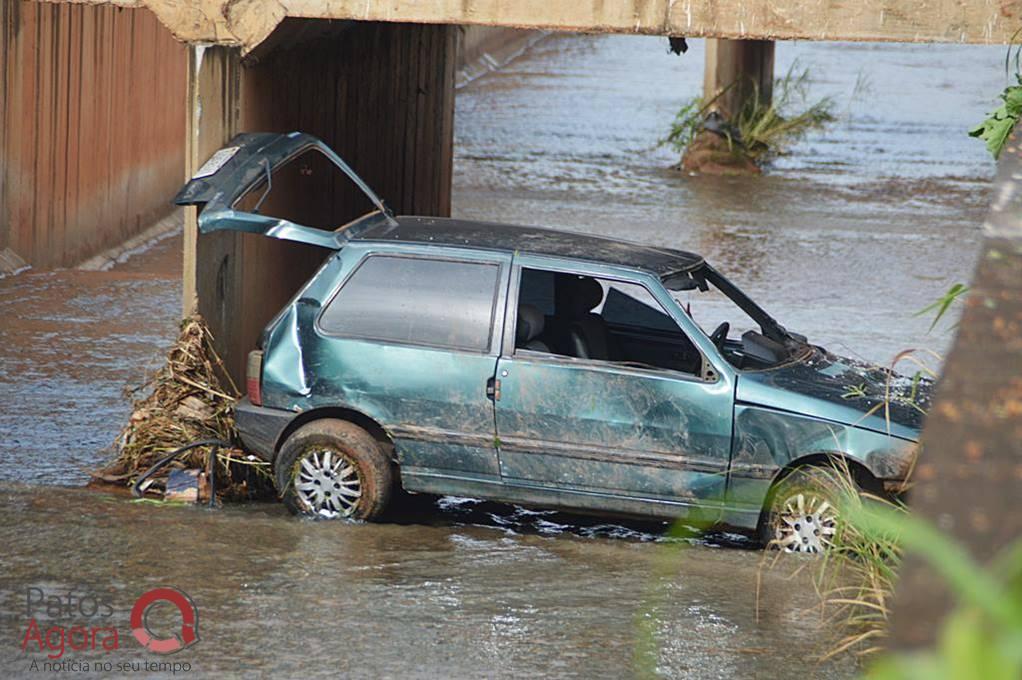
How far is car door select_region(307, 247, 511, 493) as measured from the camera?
7.10m

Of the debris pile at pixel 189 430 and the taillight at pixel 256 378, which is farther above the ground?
the taillight at pixel 256 378

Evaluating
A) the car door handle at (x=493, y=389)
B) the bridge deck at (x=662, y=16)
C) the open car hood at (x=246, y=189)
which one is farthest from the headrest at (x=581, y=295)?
the bridge deck at (x=662, y=16)

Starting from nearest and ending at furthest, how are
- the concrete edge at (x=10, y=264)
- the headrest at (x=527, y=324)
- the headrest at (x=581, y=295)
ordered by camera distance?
1. the headrest at (x=527, y=324)
2. the headrest at (x=581, y=295)
3. the concrete edge at (x=10, y=264)

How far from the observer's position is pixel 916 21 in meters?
7.46

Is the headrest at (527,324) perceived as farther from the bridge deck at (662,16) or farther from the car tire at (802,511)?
the bridge deck at (662,16)

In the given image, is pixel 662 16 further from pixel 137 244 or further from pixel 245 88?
pixel 137 244

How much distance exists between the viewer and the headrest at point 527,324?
7.16 meters

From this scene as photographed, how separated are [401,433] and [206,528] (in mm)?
1037

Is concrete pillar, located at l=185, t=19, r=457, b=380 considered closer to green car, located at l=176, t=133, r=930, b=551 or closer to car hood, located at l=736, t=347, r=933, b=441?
green car, located at l=176, t=133, r=930, b=551

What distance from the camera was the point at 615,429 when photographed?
6.96m

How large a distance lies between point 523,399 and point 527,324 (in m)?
0.40

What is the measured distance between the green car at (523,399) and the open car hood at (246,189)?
1 cm

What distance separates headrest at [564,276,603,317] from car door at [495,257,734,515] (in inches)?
26.0

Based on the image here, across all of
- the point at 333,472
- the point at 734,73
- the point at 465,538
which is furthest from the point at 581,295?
the point at 734,73
